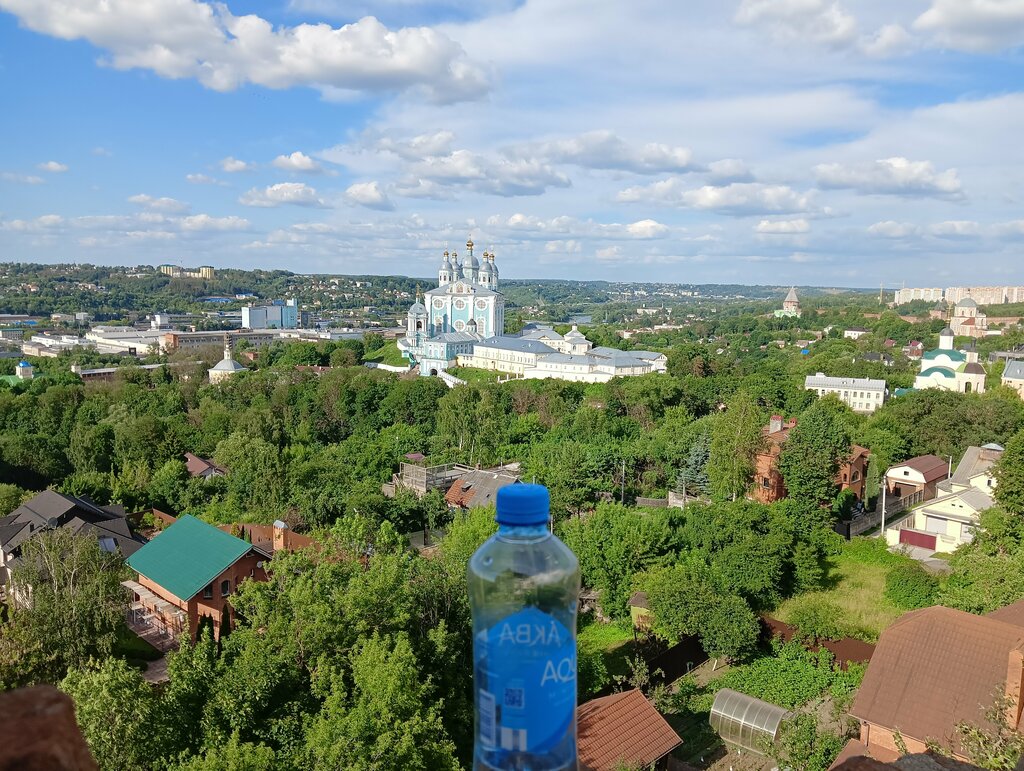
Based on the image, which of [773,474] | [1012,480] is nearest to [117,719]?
[773,474]

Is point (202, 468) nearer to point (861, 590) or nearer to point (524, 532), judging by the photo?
point (861, 590)

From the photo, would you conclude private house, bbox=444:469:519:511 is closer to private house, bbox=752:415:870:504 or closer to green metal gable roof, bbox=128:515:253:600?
private house, bbox=752:415:870:504

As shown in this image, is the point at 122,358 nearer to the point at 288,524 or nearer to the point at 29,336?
the point at 29,336

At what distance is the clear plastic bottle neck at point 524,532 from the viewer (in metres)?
2.47

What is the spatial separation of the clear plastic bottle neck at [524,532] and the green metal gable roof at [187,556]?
15.4 metres

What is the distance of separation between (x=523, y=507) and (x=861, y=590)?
65.9 feet

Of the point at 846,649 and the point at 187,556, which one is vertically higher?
the point at 187,556

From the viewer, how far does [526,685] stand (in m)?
2.30

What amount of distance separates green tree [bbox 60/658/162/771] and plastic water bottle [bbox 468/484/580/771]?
841 centimetres

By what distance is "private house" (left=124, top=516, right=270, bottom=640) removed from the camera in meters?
16.2

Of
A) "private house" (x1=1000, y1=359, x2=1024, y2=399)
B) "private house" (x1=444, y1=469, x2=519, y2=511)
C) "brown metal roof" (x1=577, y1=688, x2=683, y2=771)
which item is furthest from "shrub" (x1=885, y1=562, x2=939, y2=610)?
"private house" (x1=1000, y1=359, x2=1024, y2=399)

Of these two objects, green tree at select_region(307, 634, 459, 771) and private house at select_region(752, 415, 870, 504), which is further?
private house at select_region(752, 415, 870, 504)

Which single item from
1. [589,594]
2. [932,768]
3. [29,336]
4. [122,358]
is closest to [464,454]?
[589,594]

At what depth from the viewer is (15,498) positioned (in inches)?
923
